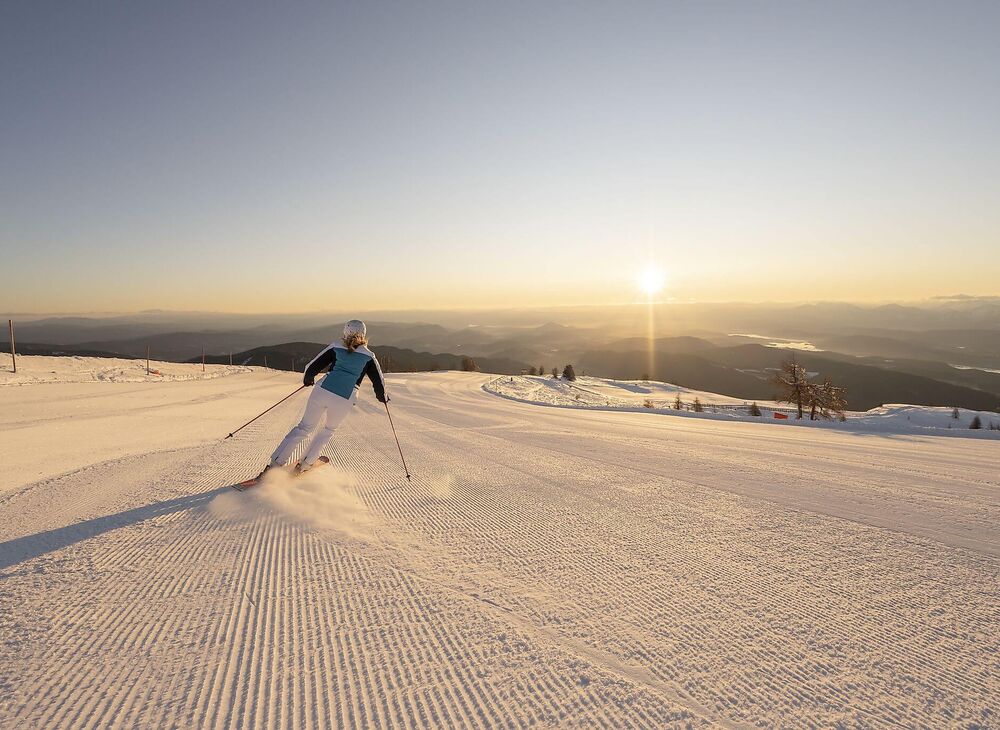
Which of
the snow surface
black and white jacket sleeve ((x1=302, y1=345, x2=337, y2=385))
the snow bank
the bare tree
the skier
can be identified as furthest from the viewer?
the bare tree

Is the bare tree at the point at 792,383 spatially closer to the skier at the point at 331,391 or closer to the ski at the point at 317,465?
the ski at the point at 317,465

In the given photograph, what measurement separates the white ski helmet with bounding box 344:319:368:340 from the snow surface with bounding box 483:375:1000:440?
31.4 ft

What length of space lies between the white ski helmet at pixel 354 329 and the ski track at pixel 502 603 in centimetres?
166

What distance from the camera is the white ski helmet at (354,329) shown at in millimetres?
4977

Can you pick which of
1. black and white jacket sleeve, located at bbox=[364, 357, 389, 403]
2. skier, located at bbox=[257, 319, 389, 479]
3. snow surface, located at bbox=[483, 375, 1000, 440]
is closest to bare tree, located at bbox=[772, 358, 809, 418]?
snow surface, located at bbox=[483, 375, 1000, 440]

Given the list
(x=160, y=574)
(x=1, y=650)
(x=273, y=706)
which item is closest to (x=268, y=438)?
(x=160, y=574)

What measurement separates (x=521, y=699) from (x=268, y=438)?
6.75 metres

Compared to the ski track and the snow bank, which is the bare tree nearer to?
the ski track

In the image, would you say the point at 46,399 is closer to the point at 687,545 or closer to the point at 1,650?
the point at 1,650

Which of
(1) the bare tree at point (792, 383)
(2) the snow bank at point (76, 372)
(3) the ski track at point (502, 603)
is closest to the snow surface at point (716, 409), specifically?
(1) the bare tree at point (792, 383)

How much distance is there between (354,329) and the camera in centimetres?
501

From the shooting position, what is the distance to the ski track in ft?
5.47

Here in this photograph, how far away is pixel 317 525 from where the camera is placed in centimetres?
344

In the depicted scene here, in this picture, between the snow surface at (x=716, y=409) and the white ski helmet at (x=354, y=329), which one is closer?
the white ski helmet at (x=354, y=329)
